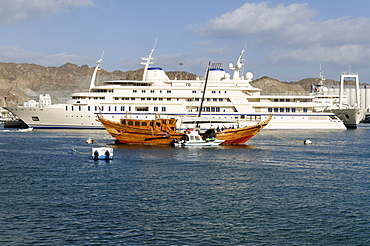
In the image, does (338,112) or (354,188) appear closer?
(354,188)

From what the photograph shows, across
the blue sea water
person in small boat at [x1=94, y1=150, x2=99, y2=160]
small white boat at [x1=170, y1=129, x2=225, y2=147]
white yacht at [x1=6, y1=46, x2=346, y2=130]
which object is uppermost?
white yacht at [x1=6, y1=46, x2=346, y2=130]

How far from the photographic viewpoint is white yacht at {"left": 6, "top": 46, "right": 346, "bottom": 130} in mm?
86562

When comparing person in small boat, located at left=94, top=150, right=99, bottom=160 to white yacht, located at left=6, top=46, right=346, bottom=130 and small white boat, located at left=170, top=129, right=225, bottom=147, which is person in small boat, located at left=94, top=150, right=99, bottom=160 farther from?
white yacht, located at left=6, top=46, right=346, bottom=130

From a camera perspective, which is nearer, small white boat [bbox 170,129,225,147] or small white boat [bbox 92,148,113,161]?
small white boat [bbox 92,148,113,161]

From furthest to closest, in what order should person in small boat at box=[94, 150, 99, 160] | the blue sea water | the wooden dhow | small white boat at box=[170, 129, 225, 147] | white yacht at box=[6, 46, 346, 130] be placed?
white yacht at box=[6, 46, 346, 130], the wooden dhow, small white boat at box=[170, 129, 225, 147], person in small boat at box=[94, 150, 99, 160], the blue sea water

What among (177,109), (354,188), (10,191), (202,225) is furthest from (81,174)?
(177,109)

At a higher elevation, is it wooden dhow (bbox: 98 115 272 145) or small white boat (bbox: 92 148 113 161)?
wooden dhow (bbox: 98 115 272 145)

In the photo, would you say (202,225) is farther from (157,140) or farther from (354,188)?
(157,140)

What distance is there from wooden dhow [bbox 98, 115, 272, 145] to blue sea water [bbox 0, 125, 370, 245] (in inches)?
472

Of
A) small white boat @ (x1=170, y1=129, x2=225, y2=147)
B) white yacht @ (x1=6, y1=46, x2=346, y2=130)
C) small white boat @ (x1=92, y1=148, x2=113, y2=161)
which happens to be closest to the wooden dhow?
small white boat @ (x1=170, y1=129, x2=225, y2=147)

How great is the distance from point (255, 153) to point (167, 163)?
12.8 m

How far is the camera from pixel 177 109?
294ft

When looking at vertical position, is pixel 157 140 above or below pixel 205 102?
below

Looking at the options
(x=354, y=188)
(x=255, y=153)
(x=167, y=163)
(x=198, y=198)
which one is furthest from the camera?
(x=255, y=153)
